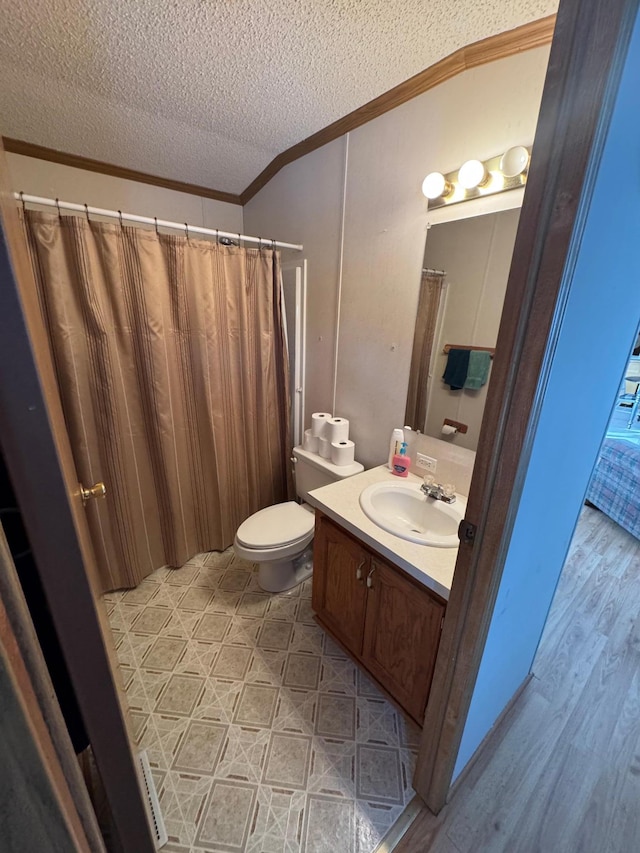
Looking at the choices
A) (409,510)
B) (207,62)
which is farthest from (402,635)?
(207,62)

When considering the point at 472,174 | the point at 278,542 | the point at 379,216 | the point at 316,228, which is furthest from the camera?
the point at 316,228

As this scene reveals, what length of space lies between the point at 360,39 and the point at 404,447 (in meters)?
1.51

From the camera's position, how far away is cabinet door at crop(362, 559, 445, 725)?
1111 mm

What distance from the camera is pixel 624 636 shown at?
5.59 ft

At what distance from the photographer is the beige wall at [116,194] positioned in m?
1.72

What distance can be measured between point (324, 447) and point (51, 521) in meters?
1.53

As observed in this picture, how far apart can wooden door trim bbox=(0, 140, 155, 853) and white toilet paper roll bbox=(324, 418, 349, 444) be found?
1422 mm

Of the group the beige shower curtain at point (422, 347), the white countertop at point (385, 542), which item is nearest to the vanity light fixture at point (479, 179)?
the beige shower curtain at point (422, 347)

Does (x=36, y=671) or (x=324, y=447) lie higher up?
(x=36, y=671)

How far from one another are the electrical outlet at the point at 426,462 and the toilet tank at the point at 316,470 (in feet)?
1.10

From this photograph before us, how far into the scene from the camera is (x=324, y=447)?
1.95 meters

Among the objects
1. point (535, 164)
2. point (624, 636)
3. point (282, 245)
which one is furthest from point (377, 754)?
point (282, 245)

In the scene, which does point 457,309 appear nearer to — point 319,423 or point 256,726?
point 319,423

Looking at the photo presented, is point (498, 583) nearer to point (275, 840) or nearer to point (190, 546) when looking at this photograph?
point (275, 840)
